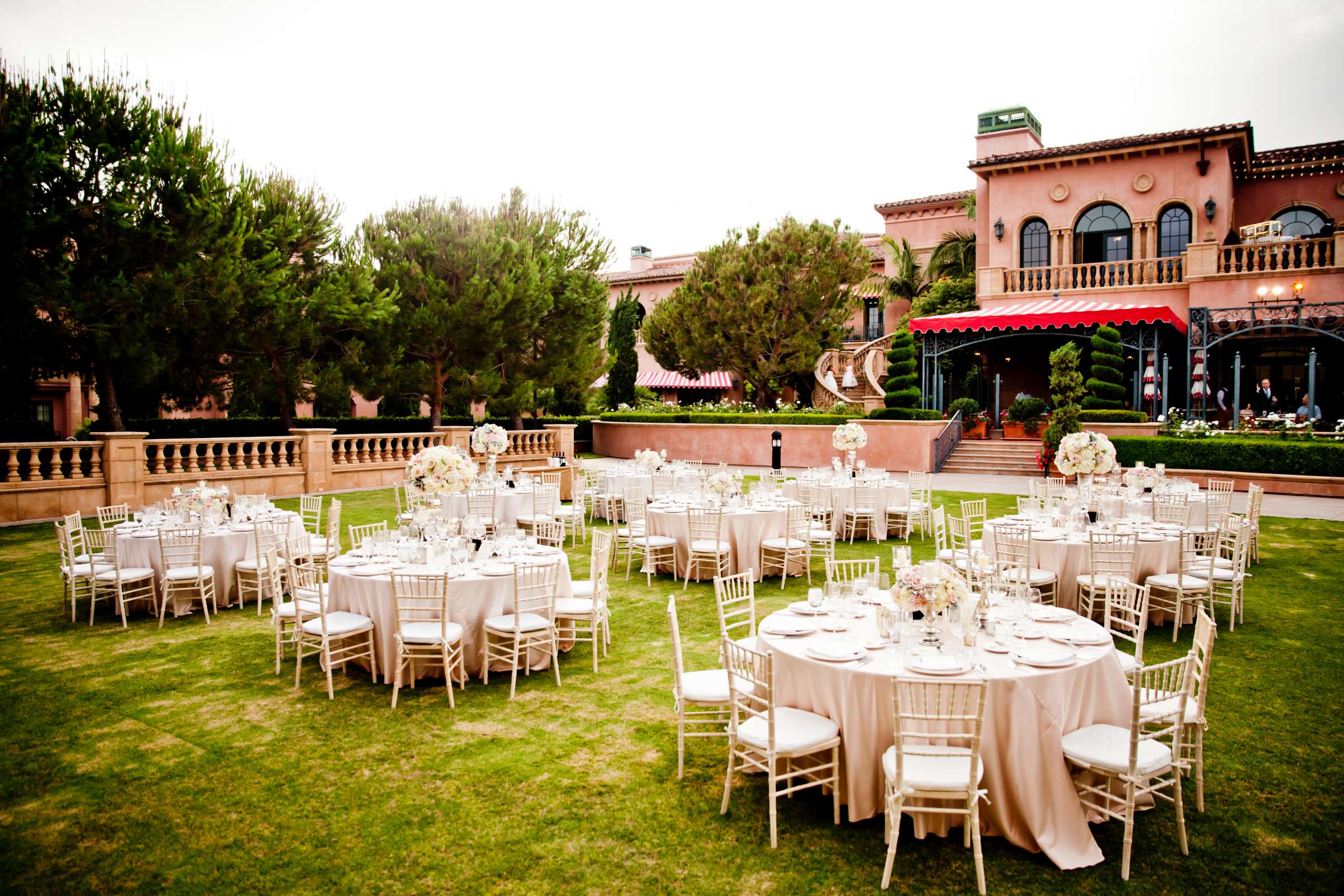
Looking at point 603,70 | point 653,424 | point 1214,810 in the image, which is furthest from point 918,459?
point 1214,810

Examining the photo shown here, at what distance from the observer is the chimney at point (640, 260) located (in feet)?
164

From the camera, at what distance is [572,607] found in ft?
24.7

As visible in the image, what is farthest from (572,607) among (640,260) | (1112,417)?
(640,260)

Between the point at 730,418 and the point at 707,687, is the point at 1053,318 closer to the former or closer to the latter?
the point at 730,418

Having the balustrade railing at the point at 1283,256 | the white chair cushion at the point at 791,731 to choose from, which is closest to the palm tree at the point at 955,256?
the balustrade railing at the point at 1283,256

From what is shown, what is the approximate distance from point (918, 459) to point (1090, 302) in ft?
28.0

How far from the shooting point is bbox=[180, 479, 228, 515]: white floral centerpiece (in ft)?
32.7

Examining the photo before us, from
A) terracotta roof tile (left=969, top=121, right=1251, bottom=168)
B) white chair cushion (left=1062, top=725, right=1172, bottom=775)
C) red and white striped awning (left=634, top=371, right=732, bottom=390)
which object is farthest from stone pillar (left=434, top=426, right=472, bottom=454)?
terracotta roof tile (left=969, top=121, right=1251, bottom=168)

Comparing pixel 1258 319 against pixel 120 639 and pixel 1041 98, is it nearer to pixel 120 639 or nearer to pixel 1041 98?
pixel 1041 98

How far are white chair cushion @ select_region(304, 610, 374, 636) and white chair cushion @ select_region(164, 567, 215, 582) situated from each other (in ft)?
9.41

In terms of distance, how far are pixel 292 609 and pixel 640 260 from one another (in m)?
44.5

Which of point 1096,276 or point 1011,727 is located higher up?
point 1096,276

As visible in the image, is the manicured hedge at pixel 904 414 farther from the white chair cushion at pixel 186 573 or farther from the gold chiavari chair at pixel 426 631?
the gold chiavari chair at pixel 426 631

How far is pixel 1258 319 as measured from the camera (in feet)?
76.7
